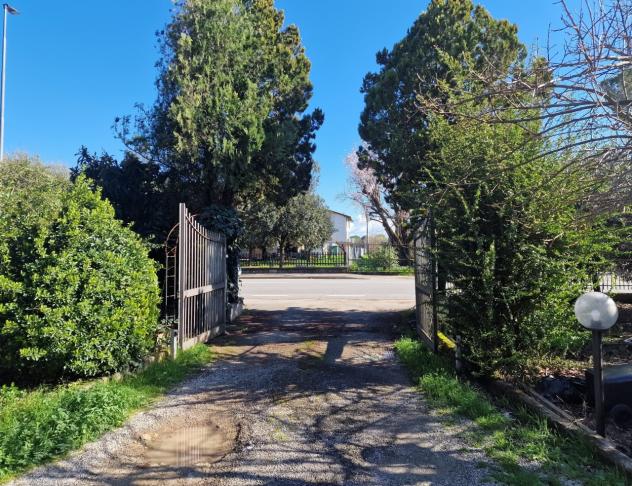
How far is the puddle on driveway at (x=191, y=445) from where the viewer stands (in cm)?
352

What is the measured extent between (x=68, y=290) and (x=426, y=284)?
488 centimetres

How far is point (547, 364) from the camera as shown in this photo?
18.0ft

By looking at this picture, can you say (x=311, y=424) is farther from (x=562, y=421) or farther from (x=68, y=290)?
(x=68, y=290)

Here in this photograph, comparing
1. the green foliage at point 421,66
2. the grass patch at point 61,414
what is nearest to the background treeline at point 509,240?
the green foliage at point 421,66

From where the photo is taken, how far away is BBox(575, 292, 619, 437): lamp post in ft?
12.2

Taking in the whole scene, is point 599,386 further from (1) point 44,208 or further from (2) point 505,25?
(2) point 505,25

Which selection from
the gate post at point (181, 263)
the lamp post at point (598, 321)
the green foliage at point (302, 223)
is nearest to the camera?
the lamp post at point (598, 321)

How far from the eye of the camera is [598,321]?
12.3 feet

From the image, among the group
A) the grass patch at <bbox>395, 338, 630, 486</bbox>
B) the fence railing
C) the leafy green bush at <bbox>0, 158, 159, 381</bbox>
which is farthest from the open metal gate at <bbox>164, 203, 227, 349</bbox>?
the fence railing

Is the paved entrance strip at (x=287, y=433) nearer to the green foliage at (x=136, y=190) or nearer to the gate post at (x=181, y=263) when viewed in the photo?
the gate post at (x=181, y=263)

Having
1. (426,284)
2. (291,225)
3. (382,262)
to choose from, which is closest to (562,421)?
(426,284)

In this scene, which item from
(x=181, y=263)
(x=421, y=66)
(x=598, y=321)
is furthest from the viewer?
(x=421, y=66)

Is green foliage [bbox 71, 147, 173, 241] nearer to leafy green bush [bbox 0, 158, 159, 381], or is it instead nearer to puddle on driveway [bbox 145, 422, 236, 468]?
leafy green bush [bbox 0, 158, 159, 381]

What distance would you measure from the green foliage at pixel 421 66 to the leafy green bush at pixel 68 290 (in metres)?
4.86
